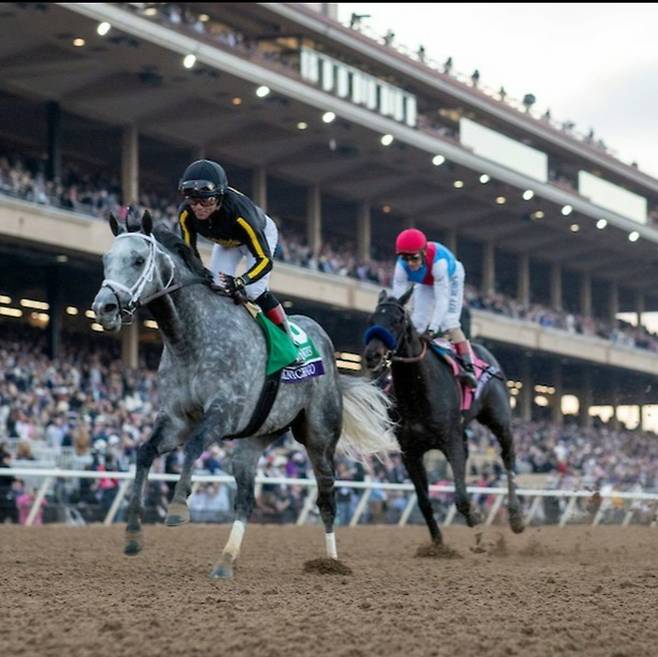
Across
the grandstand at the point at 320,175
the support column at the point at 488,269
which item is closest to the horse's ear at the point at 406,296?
the grandstand at the point at 320,175

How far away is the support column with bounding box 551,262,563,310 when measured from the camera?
144 feet

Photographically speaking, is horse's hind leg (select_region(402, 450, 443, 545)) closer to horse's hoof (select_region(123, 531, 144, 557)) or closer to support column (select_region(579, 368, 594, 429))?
horse's hoof (select_region(123, 531, 144, 557))

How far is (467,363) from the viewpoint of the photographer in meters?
9.88

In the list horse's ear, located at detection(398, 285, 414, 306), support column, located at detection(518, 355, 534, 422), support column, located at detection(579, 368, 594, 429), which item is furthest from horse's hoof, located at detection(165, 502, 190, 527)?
support column, located at detection(579, 368, 594, 429)

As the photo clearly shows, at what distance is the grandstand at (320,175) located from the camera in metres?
23.1

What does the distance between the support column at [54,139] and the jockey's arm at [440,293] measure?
15.4 meters

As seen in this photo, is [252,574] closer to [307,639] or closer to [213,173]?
[213,173]

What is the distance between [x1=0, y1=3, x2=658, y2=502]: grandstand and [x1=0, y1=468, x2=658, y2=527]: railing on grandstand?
6974 millimetres

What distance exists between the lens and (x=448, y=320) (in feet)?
32.2

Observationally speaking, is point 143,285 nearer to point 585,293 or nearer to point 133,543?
point 133,543

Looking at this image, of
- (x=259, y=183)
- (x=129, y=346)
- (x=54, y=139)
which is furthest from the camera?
(x=259, y=183)

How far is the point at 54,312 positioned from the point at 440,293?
1531 centimetres

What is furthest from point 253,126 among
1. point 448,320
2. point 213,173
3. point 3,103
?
point 213,173

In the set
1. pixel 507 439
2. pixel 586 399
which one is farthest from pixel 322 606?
pixel 586 399
